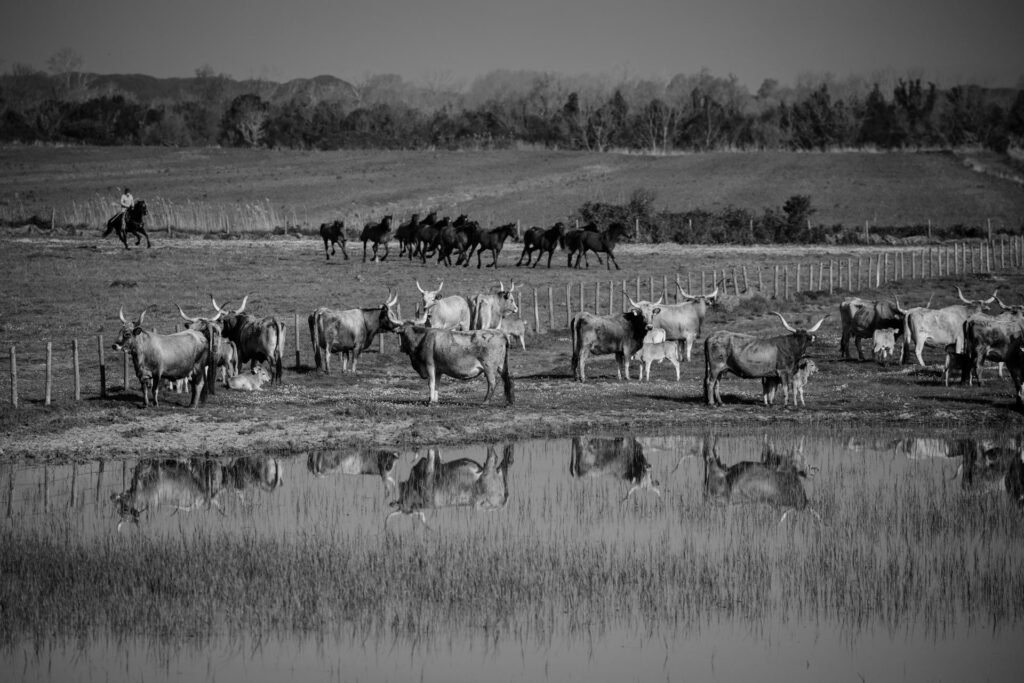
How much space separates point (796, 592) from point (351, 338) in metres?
14.7

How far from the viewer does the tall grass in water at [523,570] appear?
44.4 feet

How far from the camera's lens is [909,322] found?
93.5 feet

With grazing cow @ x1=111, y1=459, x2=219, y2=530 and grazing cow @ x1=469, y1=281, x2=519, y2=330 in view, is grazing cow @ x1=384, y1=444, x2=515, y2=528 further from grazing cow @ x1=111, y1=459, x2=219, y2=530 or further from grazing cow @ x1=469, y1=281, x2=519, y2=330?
grazing cow @ x1=469, y1=281, x2=519, y2=330

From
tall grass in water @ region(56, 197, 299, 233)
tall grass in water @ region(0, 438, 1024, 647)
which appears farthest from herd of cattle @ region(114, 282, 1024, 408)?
tall grass in water @ region(56, 197, 299, 233)

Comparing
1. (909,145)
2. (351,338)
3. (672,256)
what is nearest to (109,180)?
(672,256)

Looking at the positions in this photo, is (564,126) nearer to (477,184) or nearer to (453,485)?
(477,184)

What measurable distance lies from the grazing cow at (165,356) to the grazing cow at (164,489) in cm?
295

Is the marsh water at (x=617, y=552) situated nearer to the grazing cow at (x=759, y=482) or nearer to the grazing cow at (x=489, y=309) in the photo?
the grazing cow at (x=759, y=482)

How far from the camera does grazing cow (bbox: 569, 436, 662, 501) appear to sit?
19.6 m

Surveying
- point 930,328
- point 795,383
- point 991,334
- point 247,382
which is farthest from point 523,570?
point 930,328

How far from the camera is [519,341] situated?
31.4 metres

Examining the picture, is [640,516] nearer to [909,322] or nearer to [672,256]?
[909,322]

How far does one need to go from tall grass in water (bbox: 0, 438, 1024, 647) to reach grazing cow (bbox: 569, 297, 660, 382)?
8.56m

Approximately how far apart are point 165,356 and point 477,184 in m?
55.4
